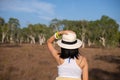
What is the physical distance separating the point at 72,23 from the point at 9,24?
18.8 meters

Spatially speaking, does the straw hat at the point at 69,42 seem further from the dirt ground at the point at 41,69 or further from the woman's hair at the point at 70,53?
the dirt ground at the point at 41,69

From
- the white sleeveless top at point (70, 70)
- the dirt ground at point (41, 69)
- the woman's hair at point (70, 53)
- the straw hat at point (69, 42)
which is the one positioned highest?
the straw hat at point (69, 42)

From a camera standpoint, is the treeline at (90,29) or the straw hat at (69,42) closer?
the straw hat at (69,42)

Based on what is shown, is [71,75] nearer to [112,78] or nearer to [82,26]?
[112,78]

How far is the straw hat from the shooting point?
8.81 ft

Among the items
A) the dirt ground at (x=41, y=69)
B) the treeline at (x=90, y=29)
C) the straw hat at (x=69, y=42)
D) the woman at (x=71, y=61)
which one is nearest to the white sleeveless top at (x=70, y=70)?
the woman at (x=71, y=61)

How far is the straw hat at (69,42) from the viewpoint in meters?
2.69

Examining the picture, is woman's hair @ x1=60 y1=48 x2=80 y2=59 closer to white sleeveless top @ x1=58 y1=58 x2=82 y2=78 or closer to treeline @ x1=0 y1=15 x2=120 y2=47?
white sleeveless top @ x1=58 y1=58 x2=82 y2=78

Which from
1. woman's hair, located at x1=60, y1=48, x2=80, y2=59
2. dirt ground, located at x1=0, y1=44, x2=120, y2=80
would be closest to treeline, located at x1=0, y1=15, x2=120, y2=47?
dirt ground, located at x1=0, y1=44, x2=120, y2=80

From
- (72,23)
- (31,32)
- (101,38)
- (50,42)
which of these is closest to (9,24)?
(31,32)

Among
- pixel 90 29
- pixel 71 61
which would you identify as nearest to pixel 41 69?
pixel 71 61

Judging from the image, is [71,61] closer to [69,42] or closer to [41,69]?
[69,42]

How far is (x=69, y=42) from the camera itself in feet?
8.95

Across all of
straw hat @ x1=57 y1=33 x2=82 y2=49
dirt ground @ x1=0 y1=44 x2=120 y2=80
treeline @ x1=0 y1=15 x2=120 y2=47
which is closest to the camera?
straw hat @ x1=57 y1=33 x2=82 y2=49
